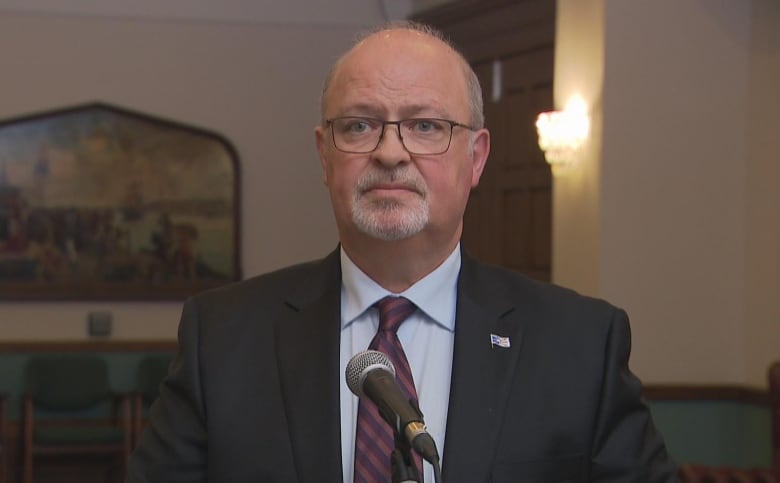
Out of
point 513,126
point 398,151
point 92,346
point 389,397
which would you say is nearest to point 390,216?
point 398,151

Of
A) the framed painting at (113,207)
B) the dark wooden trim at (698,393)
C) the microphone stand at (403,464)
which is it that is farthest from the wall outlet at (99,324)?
the microphone stand at (403,464)

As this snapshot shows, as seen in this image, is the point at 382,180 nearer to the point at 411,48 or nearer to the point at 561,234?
the point at 411,48

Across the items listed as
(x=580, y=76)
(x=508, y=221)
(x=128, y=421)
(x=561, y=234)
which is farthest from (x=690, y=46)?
(x=128, y=421)

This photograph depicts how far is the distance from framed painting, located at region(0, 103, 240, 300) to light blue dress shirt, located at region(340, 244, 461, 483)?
377 inches

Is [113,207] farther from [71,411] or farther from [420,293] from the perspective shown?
[420,293]

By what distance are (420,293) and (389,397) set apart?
69 cm

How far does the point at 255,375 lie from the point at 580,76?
6.03 meters

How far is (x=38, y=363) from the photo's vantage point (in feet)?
36.3

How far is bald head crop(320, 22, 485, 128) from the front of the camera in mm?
2553

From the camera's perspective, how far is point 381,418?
2.39 m

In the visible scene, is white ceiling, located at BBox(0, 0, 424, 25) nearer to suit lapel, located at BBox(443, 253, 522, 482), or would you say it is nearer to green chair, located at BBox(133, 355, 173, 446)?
green chair, located at BBox(133, 355, 173, 446)

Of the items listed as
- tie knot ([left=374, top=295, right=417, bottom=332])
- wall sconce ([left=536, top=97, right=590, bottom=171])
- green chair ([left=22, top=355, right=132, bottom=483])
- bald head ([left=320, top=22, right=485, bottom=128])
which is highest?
wall sconce ([left=536, top=97, right=590, bottom=171])

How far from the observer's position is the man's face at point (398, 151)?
96.3 inches

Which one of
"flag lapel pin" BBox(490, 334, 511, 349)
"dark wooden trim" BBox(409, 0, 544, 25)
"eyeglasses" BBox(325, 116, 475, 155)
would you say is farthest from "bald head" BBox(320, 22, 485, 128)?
"dark wooden trim" BBox(409, 0, 544, 25)
